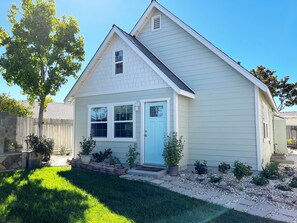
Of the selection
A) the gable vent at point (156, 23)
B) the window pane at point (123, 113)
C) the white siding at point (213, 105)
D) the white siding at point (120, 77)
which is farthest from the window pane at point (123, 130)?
the gable vent at point (156, 23)

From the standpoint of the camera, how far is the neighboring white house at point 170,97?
8.09m

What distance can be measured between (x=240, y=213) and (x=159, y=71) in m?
5.22

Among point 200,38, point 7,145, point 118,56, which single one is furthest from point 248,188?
point 7,145

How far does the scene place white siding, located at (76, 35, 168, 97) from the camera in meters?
8.84

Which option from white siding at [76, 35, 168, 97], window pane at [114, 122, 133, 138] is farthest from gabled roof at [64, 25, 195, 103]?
window pane at [114, 122, 133, 138]

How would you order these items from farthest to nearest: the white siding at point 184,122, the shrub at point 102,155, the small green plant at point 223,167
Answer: the shrub at point 102,155 < the white siding at point 184,122 < the small green plant at point 223,167

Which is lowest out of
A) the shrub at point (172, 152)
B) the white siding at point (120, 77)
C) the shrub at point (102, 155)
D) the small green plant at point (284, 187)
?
the small green plant at point (284, 187)

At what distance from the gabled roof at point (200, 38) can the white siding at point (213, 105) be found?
24cm

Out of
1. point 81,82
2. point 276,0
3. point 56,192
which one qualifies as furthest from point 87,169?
point 276,0

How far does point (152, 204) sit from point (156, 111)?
4328mm

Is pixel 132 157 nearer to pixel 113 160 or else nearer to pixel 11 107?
pixel 113 160

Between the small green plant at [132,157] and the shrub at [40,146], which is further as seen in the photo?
the shrub at [40,146]

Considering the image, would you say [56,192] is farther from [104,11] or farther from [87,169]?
[104,11]

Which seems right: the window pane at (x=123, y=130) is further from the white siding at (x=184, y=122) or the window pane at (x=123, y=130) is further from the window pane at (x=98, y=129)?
the white siding at (x=184, y=122)
